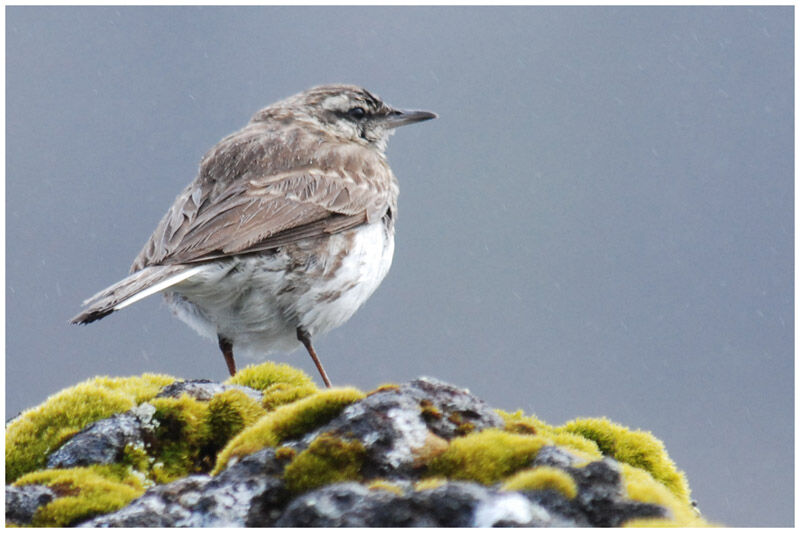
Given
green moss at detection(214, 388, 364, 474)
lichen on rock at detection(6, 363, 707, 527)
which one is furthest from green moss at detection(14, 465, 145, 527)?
green moss at detection(214, 388, 364, 474)

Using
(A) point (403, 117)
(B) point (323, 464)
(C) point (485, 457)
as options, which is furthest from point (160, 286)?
(A) point (403, 117)

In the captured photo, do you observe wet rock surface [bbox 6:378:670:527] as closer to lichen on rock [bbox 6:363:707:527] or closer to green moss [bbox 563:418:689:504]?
lichen on rock [bbox 6:363:707:527]

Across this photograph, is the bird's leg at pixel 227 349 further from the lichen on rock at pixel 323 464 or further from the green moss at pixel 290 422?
the green moss at pixel 290 422

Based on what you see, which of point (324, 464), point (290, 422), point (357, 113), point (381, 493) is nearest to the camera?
point (381, 493)

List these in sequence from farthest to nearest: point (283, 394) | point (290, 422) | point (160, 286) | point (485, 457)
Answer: point (160, 286)
point (283, 394)
point (290, 422)
point (485, 457)

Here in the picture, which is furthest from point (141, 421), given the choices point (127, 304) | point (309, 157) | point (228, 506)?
point (309, 157)

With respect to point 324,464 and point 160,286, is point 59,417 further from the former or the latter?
point 324,464

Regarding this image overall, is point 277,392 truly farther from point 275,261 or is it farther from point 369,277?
point 369,277

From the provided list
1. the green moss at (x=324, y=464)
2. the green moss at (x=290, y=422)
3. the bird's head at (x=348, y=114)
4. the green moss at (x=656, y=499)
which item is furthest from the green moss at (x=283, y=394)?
the bird's head at (x=348, y=114)
